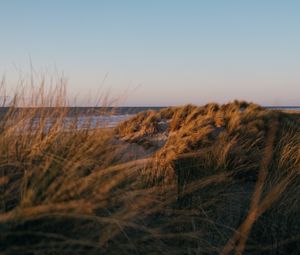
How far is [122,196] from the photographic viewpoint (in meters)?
3.52

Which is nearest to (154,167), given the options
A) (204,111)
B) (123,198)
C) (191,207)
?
(191,207)

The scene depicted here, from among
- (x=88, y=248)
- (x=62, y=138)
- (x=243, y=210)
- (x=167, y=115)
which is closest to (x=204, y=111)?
(x=167, y=115)

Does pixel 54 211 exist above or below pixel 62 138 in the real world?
below

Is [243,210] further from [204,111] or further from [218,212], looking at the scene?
[204,111]

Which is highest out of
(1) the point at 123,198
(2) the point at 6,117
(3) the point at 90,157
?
(2) the point at 6,117

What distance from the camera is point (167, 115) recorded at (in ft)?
37.3

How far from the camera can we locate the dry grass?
9.39ft

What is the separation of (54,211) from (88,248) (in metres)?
0.31

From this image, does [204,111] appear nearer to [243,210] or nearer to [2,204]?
[243,210]

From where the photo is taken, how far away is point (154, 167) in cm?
492

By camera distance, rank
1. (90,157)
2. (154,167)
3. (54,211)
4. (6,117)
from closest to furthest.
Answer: (54,211) < (90,157) < (6,117) < (154,167)

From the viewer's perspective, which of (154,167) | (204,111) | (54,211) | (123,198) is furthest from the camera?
(204,111)

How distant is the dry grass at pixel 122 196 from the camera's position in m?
2.86

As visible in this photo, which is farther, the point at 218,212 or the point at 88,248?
the point at 218,212
